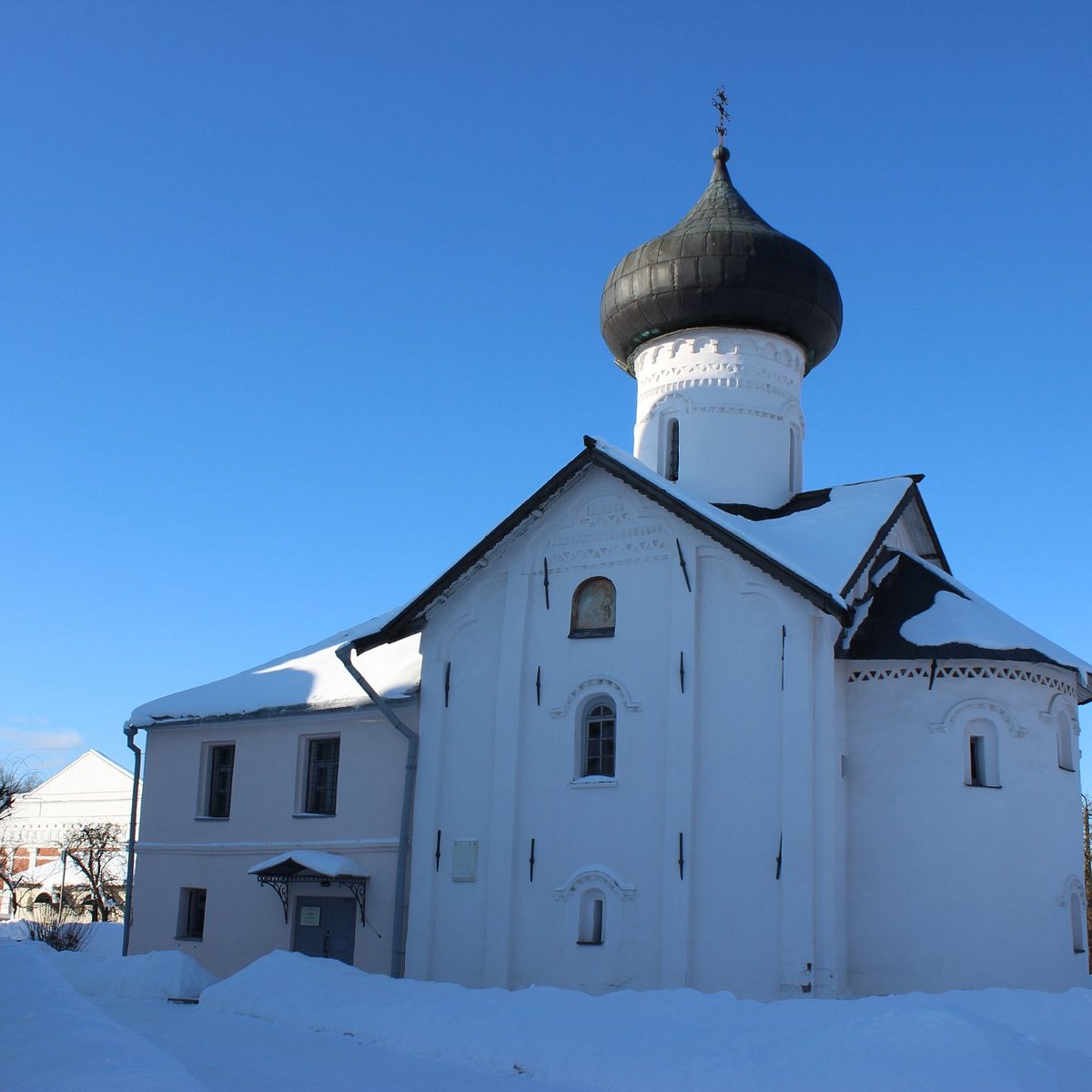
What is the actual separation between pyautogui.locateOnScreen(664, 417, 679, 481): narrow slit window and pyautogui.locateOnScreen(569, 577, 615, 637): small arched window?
3.34 m

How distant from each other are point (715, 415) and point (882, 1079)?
1027cm

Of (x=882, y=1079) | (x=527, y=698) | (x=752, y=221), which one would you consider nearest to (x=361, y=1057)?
(x=882, y=1079)

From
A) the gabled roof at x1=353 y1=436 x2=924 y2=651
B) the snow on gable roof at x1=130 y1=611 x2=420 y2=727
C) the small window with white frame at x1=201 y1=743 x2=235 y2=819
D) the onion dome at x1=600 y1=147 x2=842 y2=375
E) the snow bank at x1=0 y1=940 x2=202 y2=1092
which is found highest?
the onion dome at x1=600 y1=147 x2=842 y2=375

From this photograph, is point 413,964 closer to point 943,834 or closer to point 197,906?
point 197,906

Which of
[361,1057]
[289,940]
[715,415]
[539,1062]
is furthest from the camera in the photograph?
[715,415]

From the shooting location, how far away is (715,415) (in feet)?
53.4

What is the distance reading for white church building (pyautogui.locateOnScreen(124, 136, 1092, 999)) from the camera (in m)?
12.0

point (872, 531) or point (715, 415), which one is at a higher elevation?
point (715, 415)

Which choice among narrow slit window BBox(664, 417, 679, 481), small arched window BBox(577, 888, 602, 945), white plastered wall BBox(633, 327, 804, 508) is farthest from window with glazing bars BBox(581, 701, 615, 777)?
narrow slit window BBox(664, 417, 679, 481)

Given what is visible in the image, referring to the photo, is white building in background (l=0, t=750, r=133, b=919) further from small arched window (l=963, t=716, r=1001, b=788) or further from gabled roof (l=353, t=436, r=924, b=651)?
small arched window (l=963, t=716, r=1001, b=788)

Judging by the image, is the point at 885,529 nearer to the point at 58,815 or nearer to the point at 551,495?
the point at 551,495

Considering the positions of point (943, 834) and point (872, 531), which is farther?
point (872, 531)

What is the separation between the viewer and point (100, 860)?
3394cm

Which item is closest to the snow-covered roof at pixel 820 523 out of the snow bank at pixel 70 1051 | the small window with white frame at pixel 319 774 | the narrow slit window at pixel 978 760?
the narrow slit window at pixel 978 760
